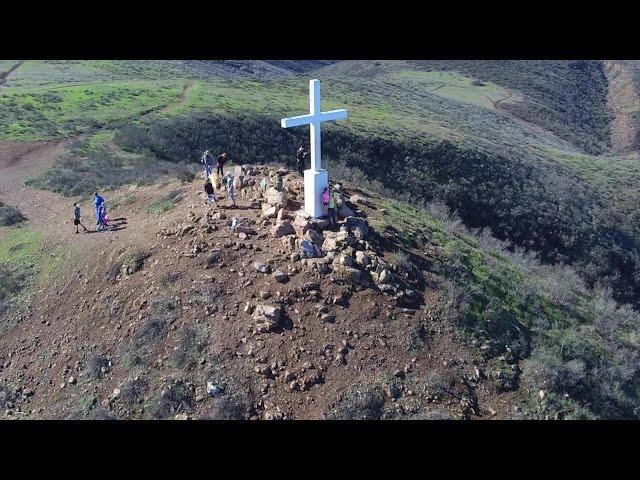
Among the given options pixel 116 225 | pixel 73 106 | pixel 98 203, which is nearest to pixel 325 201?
pixel 116 225

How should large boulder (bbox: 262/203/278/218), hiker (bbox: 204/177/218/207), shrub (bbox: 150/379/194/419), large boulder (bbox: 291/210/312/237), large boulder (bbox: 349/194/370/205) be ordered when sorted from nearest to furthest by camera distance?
shrub (bbox: 150/379/194/419) → large boulder (bbox: 291/210/312/237) → large boulder (bbox: 262/203/278/218) → hiker (bbox: 204/177/218/207) → large boulder (bbox: 349/194/370/205)

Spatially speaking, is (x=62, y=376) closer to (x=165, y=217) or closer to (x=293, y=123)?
(x=165, y=217)

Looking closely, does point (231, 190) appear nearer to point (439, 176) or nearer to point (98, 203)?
point (98, 203)

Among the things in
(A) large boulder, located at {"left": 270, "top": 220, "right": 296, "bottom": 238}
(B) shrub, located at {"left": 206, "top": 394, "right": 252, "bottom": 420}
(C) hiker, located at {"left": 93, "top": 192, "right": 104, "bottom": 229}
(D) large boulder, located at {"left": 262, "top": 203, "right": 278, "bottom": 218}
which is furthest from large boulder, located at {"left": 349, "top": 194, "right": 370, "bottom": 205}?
(C) hiker, located at {"left": 93, "top": 192, "right": 104, "bottom": 229}

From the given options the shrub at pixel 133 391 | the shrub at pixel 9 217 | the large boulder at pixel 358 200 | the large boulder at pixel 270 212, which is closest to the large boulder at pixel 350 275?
the large boulder at pixel 270 212

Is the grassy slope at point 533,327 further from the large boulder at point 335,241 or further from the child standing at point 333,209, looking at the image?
the large boulder at point 335,241

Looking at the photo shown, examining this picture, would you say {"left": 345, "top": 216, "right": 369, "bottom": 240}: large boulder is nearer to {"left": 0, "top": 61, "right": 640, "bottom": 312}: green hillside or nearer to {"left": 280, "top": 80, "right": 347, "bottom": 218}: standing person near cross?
{"left": 280, "top": 80, "right": 347, "bottom": 218}: standing person near cross

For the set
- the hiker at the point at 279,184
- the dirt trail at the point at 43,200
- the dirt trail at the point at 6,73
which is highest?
the dirt trail at the point at 6,73
